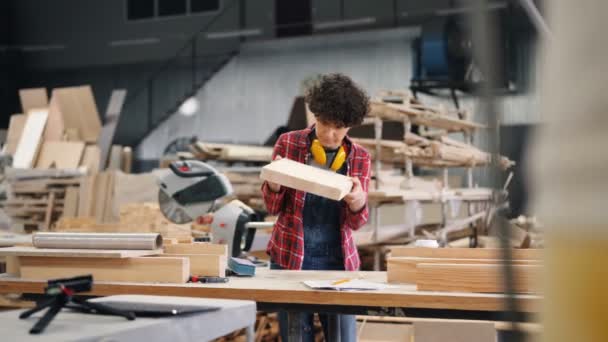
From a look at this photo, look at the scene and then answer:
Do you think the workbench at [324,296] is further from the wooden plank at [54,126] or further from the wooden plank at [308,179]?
the wooden plank at [54,126]

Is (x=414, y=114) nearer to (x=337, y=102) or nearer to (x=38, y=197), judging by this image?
(x=337, y=102)

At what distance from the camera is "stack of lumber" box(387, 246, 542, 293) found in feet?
7.70

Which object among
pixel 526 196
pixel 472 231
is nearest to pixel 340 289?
pixel 526 196

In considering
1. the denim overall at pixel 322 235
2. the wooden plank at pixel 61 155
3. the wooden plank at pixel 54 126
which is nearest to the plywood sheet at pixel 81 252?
the denim overall at pixel 322 235

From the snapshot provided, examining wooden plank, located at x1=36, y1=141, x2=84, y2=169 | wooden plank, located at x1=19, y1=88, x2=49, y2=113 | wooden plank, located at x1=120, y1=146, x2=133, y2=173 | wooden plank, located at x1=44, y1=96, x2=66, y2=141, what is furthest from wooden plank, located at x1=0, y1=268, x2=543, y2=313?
wooden plank, located at x1=19, y1=88, x2=49, y2=113

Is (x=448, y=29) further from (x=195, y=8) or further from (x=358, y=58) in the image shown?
(x=195, y=8)

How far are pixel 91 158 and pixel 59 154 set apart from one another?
1.40 ft

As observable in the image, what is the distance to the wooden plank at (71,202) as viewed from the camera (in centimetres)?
776

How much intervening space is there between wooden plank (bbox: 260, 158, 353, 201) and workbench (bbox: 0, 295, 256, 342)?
974mm

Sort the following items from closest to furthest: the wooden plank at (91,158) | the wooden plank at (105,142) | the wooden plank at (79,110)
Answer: the wooden plank at (91,158), the wooden plank at (105,142), the wooden plank at (79,110)

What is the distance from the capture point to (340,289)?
2475 mm

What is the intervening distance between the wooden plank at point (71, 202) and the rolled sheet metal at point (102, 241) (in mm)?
5170

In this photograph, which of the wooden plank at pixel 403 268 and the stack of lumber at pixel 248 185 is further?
the stack of lumber at pixel 248 185

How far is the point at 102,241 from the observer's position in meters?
2.72
